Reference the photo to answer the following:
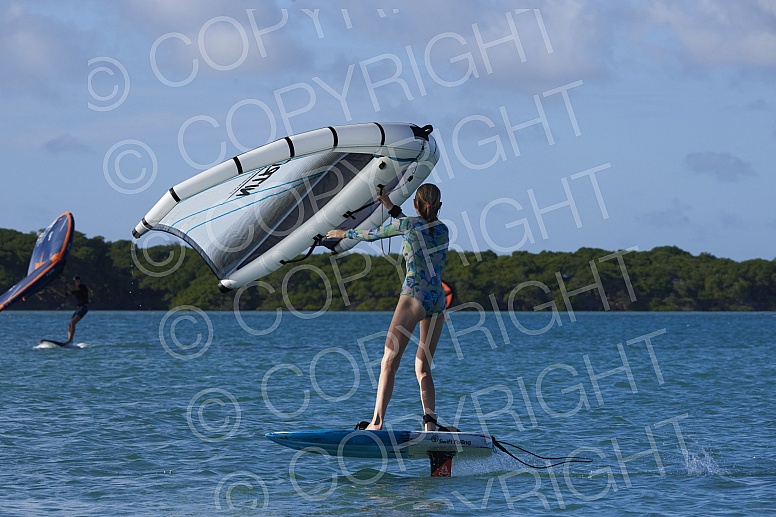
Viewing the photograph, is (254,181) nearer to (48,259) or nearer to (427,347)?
(427,347)

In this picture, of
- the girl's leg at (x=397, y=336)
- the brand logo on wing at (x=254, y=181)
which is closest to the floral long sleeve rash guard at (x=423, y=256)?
the girl's leg at (x=397, y=336)

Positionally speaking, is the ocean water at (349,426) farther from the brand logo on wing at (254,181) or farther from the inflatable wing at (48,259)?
the brand logo on wing at (254,181)

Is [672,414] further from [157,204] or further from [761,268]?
[761,268]

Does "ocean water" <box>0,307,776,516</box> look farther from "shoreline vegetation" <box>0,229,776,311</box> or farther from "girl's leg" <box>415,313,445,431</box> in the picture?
"shoreline vegetation" <box>0,229,776,311</box>

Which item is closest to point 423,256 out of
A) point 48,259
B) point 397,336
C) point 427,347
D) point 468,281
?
point 397,336

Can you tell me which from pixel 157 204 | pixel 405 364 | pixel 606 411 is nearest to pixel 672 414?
pixel 606 411

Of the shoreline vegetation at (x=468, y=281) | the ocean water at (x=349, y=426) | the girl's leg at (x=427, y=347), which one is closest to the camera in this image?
the girl's leg at (x=427, y=347)

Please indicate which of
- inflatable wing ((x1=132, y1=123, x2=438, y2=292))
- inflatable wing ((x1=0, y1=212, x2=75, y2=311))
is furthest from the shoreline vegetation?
inflatable wing ((x1=132, y1=123, x2=438, y2=292))

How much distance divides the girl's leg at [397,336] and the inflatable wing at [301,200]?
949mm

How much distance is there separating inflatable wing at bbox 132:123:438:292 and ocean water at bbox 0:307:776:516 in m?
2.14

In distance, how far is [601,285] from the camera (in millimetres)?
103250

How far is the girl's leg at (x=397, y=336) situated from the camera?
8.32 meters

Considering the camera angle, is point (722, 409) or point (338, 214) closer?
point (338, 214)

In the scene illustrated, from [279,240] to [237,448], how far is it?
339cm
